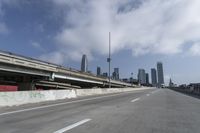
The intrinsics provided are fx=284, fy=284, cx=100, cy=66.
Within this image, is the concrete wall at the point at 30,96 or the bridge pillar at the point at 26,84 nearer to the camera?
the concrete wall at the point at 30,96

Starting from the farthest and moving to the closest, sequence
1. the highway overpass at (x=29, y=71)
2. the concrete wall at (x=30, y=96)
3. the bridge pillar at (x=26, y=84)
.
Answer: the bridge pillar at (x=26, y=84)
the highway overpass at (x=29, y=71)
the concrete wall at (x=30, y=96)

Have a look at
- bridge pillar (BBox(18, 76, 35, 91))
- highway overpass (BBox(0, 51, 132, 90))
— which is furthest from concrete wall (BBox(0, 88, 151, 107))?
bridge pillar (BBox(18, 76, 35, 91))

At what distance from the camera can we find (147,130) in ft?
28.0

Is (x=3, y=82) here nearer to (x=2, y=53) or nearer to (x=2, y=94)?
(x=2, y=53)

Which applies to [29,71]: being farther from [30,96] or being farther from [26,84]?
[30,96]

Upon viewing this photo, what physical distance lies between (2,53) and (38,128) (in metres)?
25.2

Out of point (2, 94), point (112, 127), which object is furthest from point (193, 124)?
point (2, 94)

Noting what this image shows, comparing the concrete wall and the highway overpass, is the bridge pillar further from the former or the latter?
the concrete wall

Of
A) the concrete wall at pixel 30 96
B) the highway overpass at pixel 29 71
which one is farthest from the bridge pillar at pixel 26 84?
the concrete wall at pixel 30 96

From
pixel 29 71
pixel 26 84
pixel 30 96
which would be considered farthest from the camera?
pixel 26 84

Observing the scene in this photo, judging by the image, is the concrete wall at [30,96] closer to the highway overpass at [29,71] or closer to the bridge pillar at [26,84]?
the highway overpass at [29,71]

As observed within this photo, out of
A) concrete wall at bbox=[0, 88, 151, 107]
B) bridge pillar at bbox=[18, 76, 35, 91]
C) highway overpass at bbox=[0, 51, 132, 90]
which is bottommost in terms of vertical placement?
concrete wall at bbox=[0, 88, 151, 107]

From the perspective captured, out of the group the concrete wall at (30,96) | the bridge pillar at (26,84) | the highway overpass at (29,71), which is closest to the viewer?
the concrete wall at (30,96)

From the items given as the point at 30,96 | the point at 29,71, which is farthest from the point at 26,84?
the point at 30,96
